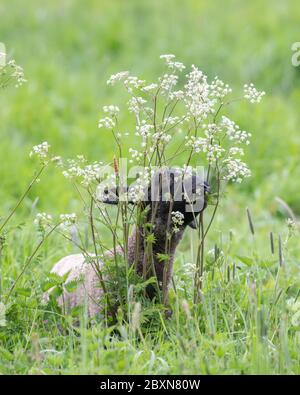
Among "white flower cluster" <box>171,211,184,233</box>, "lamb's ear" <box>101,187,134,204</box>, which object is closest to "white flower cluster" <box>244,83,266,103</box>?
"white flower cluster" <box>171,211,184,233</box>

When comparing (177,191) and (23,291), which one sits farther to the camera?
(23,291)

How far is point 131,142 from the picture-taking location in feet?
27.2

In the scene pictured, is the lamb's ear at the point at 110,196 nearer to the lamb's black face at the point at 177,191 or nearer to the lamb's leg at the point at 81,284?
the lamb's black face at the point at 177,191

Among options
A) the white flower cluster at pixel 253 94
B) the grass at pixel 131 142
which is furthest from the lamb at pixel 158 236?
the white flower cluster at pixel 253 94

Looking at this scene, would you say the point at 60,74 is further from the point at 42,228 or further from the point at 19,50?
the point at 42,228

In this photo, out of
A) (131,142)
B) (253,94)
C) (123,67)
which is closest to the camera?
(253,94)

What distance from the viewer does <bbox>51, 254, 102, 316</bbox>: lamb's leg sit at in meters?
4.20

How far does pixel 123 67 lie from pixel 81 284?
600 centimetres

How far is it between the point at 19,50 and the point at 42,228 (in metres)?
6.73

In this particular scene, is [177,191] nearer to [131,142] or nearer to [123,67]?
[131,142]

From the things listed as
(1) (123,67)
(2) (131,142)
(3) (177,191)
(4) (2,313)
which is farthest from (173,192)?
(1) (123,67)

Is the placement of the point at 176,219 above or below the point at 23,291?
above
